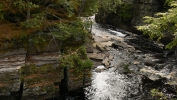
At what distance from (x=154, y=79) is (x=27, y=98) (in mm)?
12637

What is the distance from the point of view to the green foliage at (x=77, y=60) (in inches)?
631

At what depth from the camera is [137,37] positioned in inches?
1467

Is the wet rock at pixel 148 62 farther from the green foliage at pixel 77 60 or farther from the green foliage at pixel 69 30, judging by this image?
the green foliage at pixel 69 30

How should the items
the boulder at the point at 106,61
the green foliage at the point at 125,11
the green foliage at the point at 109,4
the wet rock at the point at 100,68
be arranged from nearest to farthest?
1. the wet rock at the point at 100,68
2. the boulder at the point at 106,61
3. the green foliage at the point at 109,4
4. the green foliage at the point at 125,11

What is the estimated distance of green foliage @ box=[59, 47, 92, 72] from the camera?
16.0 m

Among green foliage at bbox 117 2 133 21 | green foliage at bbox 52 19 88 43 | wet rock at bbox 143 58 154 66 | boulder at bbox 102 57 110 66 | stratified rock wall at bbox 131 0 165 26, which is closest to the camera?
green foliage at bbox 52 19 88 43

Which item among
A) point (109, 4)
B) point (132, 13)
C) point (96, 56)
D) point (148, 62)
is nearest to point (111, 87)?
point (96, 56)

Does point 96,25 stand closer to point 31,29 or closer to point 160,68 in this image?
point 160,68

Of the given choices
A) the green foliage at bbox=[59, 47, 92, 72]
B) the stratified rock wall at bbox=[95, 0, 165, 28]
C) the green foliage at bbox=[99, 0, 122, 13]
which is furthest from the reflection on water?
the stratified rock wall at bbox=[95, 0, 165, 28]

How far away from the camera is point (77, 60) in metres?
17.0

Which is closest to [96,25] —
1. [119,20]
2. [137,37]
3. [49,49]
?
[119,20]

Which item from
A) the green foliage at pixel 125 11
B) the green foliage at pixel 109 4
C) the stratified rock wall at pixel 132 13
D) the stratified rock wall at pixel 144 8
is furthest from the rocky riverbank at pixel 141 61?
the green foliage at pixel 125 11

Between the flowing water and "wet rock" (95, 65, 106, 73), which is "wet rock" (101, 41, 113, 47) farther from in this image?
"wet rock" (95, 65, 106, 73)

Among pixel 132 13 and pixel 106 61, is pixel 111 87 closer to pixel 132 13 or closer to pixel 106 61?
pixel 106 61
